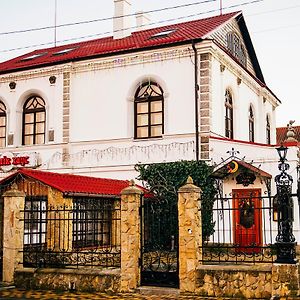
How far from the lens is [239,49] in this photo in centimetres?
2431

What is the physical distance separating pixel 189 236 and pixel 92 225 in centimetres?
613

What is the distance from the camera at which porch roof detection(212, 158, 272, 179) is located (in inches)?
701

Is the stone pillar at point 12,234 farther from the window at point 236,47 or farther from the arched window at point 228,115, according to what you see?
the window at point 236,47

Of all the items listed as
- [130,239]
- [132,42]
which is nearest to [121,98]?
[132,42]

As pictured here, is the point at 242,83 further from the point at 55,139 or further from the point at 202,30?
the point at 55,139

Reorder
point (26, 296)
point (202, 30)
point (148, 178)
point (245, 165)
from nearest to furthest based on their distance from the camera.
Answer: point (26, 296)
point (245, 165)
point (148, 178)
point (202, 30)

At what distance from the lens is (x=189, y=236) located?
1148cm

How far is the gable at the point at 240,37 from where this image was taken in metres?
21.2

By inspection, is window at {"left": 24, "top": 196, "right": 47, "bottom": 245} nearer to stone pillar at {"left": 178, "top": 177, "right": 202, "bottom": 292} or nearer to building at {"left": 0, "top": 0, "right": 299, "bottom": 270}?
building at {"left": 0, "top": 0, "right": 299, "bottom": 270}

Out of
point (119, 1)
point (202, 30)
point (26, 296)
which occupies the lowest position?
point (26, 296)

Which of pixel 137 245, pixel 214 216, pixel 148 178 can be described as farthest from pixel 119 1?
pixel 137 245

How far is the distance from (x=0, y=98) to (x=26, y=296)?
43.1 ft

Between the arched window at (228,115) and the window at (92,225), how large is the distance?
6088mm

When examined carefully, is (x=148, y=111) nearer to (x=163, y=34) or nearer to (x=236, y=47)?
(x=163, y=34)
